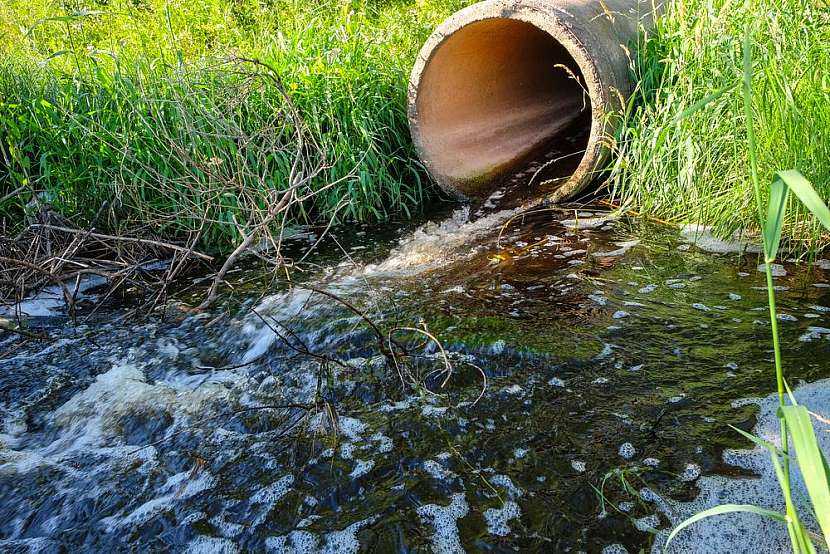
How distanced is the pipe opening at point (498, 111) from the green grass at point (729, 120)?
0.53 metres

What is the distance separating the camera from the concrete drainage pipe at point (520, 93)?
4.18m

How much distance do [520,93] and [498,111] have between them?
37cm

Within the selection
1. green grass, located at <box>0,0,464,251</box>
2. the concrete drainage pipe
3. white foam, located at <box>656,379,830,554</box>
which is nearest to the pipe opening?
the concrete drainage pipe

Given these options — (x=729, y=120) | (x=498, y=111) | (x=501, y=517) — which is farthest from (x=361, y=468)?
(x=498, y=111)

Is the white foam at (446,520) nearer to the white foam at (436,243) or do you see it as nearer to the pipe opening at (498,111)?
the white foam at (436,243)

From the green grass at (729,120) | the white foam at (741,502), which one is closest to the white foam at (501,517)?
the white foam at (741,502)

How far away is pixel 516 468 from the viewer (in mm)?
1965

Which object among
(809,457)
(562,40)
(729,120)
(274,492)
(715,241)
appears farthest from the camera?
(562,40)

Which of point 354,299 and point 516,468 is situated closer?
point 516,468

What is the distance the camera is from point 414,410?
2314mm

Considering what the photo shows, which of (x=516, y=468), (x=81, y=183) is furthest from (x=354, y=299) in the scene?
(x=81, y=183)

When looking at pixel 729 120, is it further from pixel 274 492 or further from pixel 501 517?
pixel 274 492

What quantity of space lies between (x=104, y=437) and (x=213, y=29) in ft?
14.7

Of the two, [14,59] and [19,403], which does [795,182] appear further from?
[14,59]
